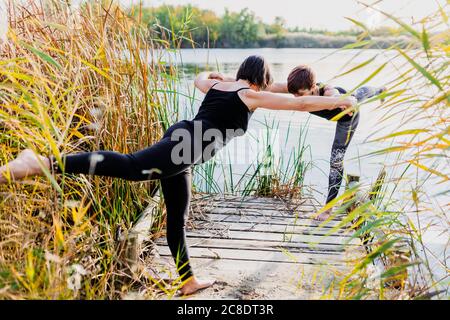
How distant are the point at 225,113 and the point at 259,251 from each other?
0.92m

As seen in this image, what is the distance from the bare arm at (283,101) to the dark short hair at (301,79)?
2.53 feet

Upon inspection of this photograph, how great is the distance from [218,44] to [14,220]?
18.5 m

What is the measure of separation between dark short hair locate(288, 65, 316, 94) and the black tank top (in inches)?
35.5

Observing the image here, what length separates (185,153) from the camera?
232cm

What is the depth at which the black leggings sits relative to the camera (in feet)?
6.64

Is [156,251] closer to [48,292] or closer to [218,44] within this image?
[48,292]

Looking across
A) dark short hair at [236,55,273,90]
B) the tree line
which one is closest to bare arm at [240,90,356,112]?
dark short hair at [236,55,273,90]

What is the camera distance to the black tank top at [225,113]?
2.52 metres

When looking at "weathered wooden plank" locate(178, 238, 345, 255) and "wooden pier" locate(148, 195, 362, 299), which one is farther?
"weathered wooden plank" locate(178, 238, 345, 255)

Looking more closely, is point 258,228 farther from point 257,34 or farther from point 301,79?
point 257,34

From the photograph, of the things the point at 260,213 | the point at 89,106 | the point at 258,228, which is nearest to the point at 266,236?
the point at 258,228

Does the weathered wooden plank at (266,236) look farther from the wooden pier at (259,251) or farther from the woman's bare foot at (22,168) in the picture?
the woman's bare foot at (22,168)

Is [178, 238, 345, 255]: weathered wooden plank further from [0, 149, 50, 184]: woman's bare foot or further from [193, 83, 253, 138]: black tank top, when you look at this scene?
[0, 149, 50, 184]: woman's bare foot

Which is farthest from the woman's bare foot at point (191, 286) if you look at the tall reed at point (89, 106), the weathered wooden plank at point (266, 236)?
the weathered wooden plank at point (266, 236)
